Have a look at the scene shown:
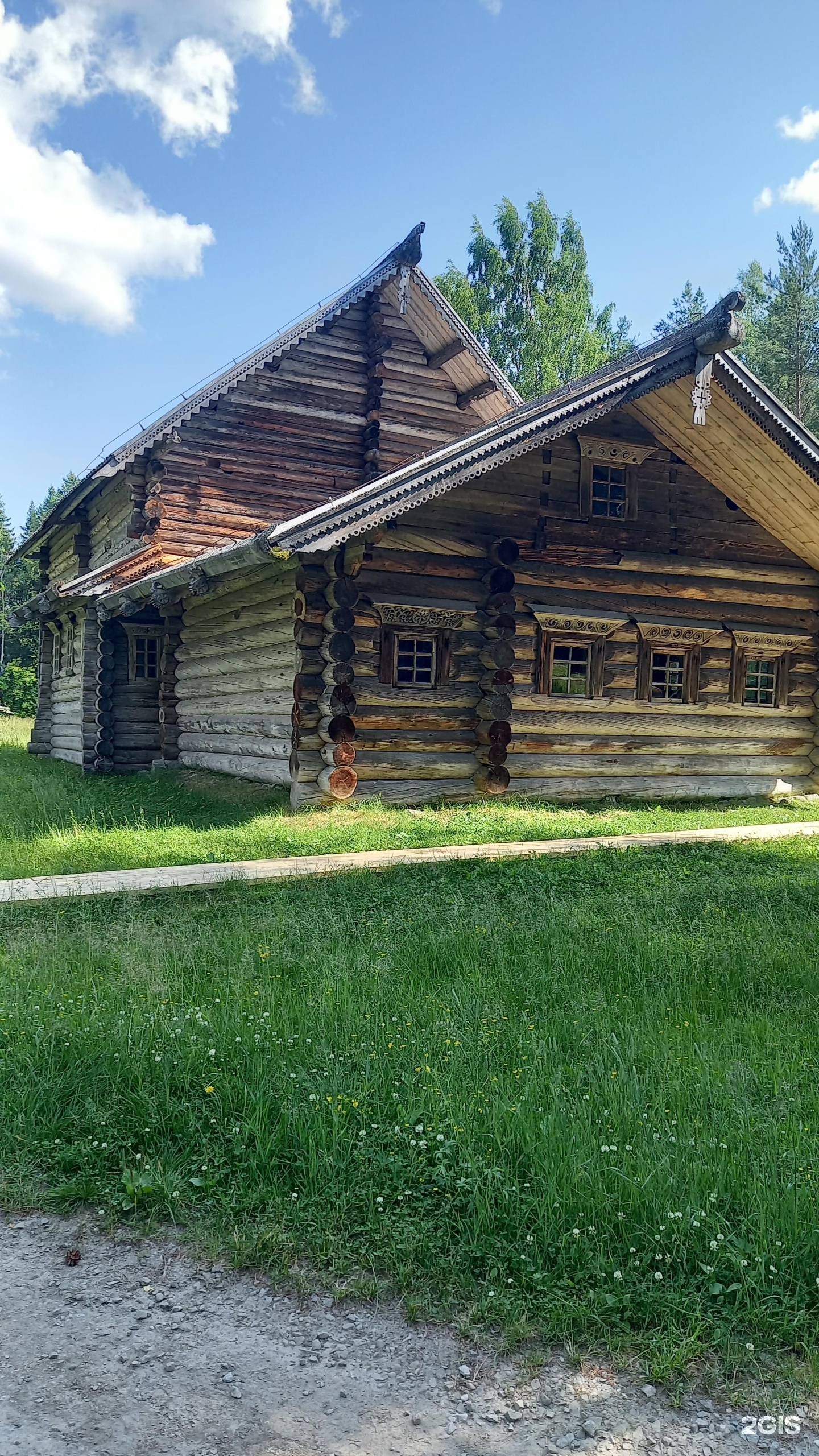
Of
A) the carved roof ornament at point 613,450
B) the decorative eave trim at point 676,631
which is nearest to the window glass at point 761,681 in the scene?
the decorative eave trim at point 676,631

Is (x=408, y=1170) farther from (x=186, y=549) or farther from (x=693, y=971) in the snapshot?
(x=186, y=549)

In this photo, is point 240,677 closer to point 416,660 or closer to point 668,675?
point 416,660

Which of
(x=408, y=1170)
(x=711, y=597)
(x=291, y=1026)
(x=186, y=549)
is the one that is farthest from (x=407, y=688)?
(x=408, y=1170)

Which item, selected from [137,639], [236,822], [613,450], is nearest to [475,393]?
[613,450]

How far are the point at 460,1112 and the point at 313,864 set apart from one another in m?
5.06

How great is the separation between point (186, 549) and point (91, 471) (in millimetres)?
2710

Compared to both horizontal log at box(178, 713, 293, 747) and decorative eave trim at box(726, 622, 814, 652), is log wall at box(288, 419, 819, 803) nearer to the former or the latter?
decorative eave trim at box(726, 622, 814, 652)

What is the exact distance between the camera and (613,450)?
13.2 meters

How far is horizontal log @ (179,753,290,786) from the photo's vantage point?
12203 mm

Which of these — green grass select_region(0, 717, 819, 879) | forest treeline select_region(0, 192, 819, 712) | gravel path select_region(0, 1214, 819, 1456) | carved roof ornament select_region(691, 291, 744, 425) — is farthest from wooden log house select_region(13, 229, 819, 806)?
forest treeline select_region(0, 192, 819, 712)

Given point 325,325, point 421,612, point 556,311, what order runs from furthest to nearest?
point 556,311 → point 325,325 → point 421,612

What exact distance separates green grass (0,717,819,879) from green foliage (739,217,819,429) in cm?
2776

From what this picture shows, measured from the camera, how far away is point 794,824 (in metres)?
12.5

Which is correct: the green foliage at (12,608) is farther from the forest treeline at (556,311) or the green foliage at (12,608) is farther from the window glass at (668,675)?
the window glass at (668,675)
